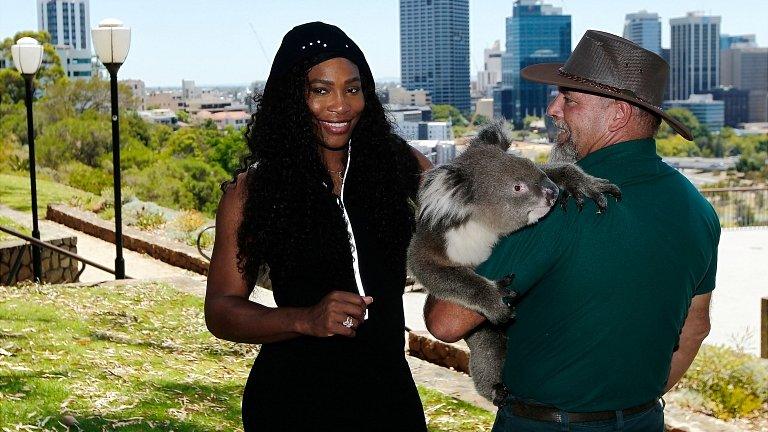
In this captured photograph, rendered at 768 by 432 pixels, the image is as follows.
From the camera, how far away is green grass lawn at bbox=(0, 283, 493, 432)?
16.8ft

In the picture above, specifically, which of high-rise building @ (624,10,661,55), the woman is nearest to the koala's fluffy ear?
the woman

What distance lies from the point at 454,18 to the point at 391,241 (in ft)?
333

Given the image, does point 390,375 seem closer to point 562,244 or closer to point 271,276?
point 271,276

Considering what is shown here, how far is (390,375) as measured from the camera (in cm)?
241

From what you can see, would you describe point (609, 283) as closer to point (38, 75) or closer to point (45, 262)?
point (45, 262)

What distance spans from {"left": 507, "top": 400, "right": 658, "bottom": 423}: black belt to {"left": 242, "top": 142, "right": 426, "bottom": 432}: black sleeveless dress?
43 centimetres

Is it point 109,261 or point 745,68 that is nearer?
point 109,261

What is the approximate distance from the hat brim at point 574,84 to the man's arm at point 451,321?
54 cm

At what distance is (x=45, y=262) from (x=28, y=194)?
7.49 metres

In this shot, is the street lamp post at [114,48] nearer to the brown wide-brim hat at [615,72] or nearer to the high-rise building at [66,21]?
the brown wide-brim hat at [615,72]

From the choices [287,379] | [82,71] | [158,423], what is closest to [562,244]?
[287,379]

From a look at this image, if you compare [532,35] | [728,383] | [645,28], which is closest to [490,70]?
[532,35]

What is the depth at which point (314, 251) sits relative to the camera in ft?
7.84

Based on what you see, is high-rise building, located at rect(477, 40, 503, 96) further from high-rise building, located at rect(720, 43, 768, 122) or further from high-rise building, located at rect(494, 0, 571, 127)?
high-rise building, located at rect(720, 43, 768, 122)
